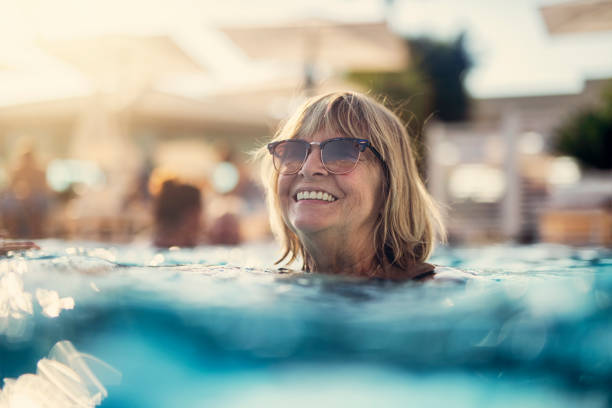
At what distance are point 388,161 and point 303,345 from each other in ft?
3.16

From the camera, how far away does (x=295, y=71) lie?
40.9 ft

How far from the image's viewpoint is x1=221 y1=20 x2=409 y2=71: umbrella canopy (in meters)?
8.92

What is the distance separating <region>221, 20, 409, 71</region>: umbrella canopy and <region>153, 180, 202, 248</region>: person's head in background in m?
5.20

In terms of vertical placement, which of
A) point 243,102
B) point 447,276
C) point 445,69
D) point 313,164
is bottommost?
point 447,276

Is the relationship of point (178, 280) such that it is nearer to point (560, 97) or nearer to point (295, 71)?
point (295, 71)

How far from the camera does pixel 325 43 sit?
9.51 metres

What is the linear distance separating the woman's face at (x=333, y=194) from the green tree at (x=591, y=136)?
1060 cm

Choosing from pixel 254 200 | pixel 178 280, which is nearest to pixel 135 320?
pixel 178 280

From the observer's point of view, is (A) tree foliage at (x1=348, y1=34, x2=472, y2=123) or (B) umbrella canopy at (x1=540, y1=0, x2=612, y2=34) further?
(A) tree foliage at (x1=348, y1=34, x2=472, y2=123)

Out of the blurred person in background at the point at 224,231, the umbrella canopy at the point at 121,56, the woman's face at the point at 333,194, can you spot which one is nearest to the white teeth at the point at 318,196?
the woman's face at the point at 333,194

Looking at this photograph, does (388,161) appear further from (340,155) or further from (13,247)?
(13,247)

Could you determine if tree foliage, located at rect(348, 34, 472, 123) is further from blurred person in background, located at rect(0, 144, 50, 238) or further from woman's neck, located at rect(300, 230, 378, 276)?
woman's neck, located at rect(300, 230, 378, 276)

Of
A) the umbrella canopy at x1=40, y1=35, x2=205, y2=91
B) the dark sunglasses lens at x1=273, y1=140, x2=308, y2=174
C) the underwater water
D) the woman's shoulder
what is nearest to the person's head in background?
the dark sunglasses lens at x1=273, y1=140, x2=308, y2=174

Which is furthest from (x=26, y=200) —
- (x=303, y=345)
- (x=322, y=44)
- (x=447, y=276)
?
(x=322, y=44)
